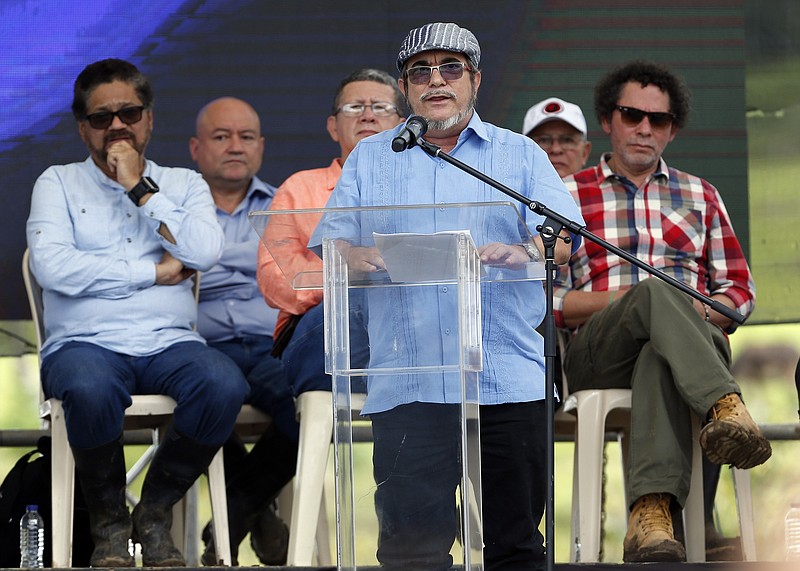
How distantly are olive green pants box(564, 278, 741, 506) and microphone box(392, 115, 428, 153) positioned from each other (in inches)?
47.8

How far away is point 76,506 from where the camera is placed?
13.7ft

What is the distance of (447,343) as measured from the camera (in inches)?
107

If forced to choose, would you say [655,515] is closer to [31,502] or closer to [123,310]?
[123,310]

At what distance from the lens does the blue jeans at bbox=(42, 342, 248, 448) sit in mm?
3777

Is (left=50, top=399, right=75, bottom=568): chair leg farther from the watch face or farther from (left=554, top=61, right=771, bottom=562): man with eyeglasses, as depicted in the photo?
(left=554, top=61, right=771, bottom=562): man with eyeglasses

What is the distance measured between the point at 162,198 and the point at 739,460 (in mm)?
1812

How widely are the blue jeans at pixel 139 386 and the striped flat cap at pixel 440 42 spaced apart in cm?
122

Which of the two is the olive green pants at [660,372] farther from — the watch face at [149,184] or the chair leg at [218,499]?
the watch face at [149,184]

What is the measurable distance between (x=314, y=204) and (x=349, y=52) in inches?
43.6

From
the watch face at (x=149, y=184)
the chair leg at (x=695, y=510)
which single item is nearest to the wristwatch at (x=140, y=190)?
the watch face at (x=149, y=184)

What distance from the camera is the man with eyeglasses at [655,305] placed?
3.58 metres

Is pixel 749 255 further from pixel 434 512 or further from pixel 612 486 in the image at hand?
pixel 434 512

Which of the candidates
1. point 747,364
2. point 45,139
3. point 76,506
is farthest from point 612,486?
point 45,139

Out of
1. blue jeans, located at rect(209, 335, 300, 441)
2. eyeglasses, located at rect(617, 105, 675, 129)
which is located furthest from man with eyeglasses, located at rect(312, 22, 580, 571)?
eyeglasses, located at rect(617, 105, 675, 129)
